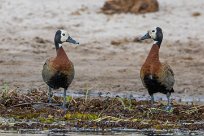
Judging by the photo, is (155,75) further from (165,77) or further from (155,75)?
(165,77)

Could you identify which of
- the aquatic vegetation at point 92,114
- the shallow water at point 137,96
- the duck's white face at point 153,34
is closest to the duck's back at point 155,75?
the aquatic vegetation at point 92,114

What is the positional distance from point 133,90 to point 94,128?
3.86m

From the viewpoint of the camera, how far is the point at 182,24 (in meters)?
21.8

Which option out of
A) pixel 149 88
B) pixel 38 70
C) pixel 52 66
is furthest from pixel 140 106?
pixel 38 70

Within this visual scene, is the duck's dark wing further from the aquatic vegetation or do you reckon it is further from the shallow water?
the shallow water

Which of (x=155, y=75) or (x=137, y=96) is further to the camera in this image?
(x=137, y=96)

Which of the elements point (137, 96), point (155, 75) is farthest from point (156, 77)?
point (137, 96)

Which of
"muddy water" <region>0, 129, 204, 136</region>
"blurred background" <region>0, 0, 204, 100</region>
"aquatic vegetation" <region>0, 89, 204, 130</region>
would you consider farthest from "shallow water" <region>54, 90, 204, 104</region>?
"muddy water" <region>0, 129, 204, 136</region>

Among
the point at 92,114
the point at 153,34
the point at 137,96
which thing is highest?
the point at 153,34

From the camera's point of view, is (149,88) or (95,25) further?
(95,25)

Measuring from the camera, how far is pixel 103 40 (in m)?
21.2

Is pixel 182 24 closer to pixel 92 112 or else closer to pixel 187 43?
pixel 187 43

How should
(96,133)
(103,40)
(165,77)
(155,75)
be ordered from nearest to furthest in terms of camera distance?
(96,133) < (155,75) < (165,77) < (103,40)

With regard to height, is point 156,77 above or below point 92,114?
above
